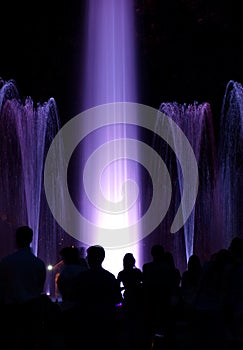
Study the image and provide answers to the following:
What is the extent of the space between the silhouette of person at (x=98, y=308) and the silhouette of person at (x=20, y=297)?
19.6 inches

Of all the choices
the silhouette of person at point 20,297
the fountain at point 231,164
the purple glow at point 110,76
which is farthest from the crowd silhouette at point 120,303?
the fountain at point 231,164

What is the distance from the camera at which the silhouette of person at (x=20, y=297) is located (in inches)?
230

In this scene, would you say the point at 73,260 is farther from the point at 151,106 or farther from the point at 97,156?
the point at 151,106

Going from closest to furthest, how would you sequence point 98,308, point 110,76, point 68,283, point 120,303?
point 98,308, point 120,303, point 68,283, point 110,76

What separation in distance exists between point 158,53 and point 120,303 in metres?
23.5

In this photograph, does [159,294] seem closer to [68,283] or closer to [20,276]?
[68,283]

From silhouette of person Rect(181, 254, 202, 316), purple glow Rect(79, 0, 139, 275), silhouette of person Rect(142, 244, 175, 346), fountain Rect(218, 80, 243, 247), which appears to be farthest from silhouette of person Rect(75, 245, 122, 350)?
fountain Rect(218, 80, 243, 247)

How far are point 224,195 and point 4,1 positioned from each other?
10859mm

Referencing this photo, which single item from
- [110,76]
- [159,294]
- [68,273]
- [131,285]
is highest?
[110,76]

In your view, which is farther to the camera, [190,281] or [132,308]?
[190,281]

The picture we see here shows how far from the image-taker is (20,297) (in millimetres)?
5836

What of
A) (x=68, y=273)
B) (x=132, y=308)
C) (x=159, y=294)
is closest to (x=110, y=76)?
(x=132, y=308)

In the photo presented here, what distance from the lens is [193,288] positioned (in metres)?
8.59

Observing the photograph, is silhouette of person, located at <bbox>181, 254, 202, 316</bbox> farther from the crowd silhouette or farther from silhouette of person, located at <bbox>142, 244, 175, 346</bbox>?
silhouette of person, located at <bbox>142, 244, 175, 346</bbox>
